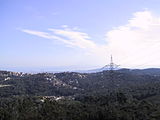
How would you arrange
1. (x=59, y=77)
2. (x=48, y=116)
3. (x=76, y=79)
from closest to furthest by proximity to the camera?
(x=48, y=116) → (x=76, y=79) → (x=59, y=77)

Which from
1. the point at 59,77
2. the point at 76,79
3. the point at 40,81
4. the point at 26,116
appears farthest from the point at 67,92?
the point at 26,116

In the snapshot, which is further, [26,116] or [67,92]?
[67,92]

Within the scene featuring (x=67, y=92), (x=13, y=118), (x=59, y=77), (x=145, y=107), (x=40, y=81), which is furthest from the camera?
(x=59, y=77)

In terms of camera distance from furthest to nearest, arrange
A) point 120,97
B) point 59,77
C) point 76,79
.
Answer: point 59,77
point 76,79
point 120,97

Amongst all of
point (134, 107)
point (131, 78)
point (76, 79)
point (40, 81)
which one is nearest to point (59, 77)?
point (76, 79)

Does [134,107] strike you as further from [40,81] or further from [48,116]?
[40,81]

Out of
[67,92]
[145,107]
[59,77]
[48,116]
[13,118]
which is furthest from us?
[59,77]

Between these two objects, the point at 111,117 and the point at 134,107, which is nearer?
the point at 111,117

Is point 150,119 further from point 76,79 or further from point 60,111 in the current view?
point 76,79
